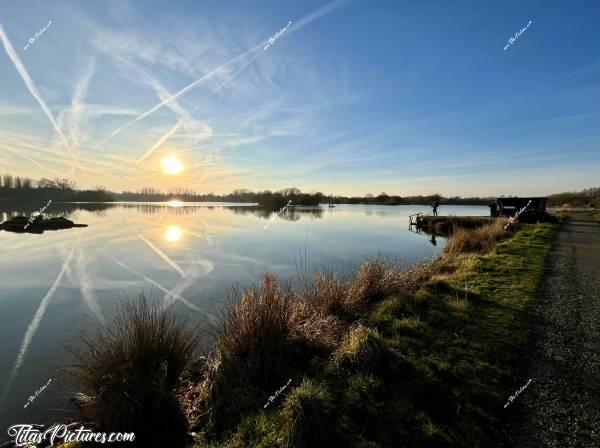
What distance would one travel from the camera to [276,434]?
3.33 m

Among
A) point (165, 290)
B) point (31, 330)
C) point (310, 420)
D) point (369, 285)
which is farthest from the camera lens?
point (165, 290)

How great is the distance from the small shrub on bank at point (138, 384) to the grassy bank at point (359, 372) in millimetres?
127

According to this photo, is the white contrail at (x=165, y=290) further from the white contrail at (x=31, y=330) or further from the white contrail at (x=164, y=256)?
the white contrail at (x=31, y=330)

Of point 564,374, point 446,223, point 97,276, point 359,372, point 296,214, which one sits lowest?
point 97,276

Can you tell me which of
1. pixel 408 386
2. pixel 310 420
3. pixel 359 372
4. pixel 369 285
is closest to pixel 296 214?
pixel 369 285

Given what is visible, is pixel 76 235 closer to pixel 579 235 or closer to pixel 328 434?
pixel 328 434

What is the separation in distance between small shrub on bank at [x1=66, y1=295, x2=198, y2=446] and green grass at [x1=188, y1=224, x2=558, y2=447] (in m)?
0.52

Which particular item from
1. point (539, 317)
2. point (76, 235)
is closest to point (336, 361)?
point (539, 317)

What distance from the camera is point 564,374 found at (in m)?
4.05

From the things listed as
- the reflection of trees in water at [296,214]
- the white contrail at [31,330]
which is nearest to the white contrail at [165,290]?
the white contrail at [31,330]

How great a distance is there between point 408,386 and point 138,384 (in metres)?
3.44

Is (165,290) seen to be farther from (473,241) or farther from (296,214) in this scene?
(296,214)

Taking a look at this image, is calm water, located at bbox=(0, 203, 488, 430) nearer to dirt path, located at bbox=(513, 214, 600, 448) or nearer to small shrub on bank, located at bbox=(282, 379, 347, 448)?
small shrub on bank, located at bbox=(282, 379, 347, 448)

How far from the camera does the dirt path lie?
10.2 feet
